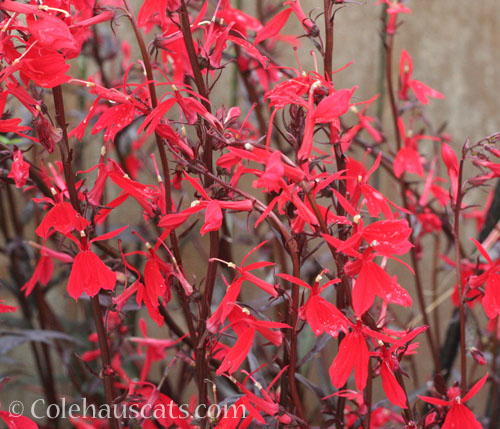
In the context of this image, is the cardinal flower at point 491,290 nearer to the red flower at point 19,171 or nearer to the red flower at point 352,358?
the red flower at point 352,358

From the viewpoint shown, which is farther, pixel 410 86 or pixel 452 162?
pixel 410 86

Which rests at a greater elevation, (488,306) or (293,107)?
(293,107)

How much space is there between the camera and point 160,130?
1.40ft

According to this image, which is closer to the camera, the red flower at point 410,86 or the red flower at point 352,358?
the red flower at point 352,358

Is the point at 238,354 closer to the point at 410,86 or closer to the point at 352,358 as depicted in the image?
the point at 352,358

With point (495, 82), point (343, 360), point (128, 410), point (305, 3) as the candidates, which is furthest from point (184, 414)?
point (495, 82)

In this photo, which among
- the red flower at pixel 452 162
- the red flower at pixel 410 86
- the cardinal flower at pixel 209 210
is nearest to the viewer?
the cardinal flower at pixel 209 210

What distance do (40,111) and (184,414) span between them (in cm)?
29

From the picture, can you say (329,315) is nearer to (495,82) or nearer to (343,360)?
(343,360)

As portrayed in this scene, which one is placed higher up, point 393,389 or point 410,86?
point 410,86

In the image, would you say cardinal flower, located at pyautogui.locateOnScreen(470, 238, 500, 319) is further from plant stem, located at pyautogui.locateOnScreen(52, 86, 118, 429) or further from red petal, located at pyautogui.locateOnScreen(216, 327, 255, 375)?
plant stem, located at pyautogui.locateOnScreen(52, 86, 118, 429)

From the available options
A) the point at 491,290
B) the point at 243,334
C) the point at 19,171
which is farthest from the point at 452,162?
the point at 19,171

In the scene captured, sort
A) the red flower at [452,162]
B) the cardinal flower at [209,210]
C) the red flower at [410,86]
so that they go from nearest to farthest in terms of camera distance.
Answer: the cardinal flower at [209,210] < the red flower at [452,162] < the red flower at [410,86]

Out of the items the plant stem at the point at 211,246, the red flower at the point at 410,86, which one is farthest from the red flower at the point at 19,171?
the red flower at the point at 410,86
